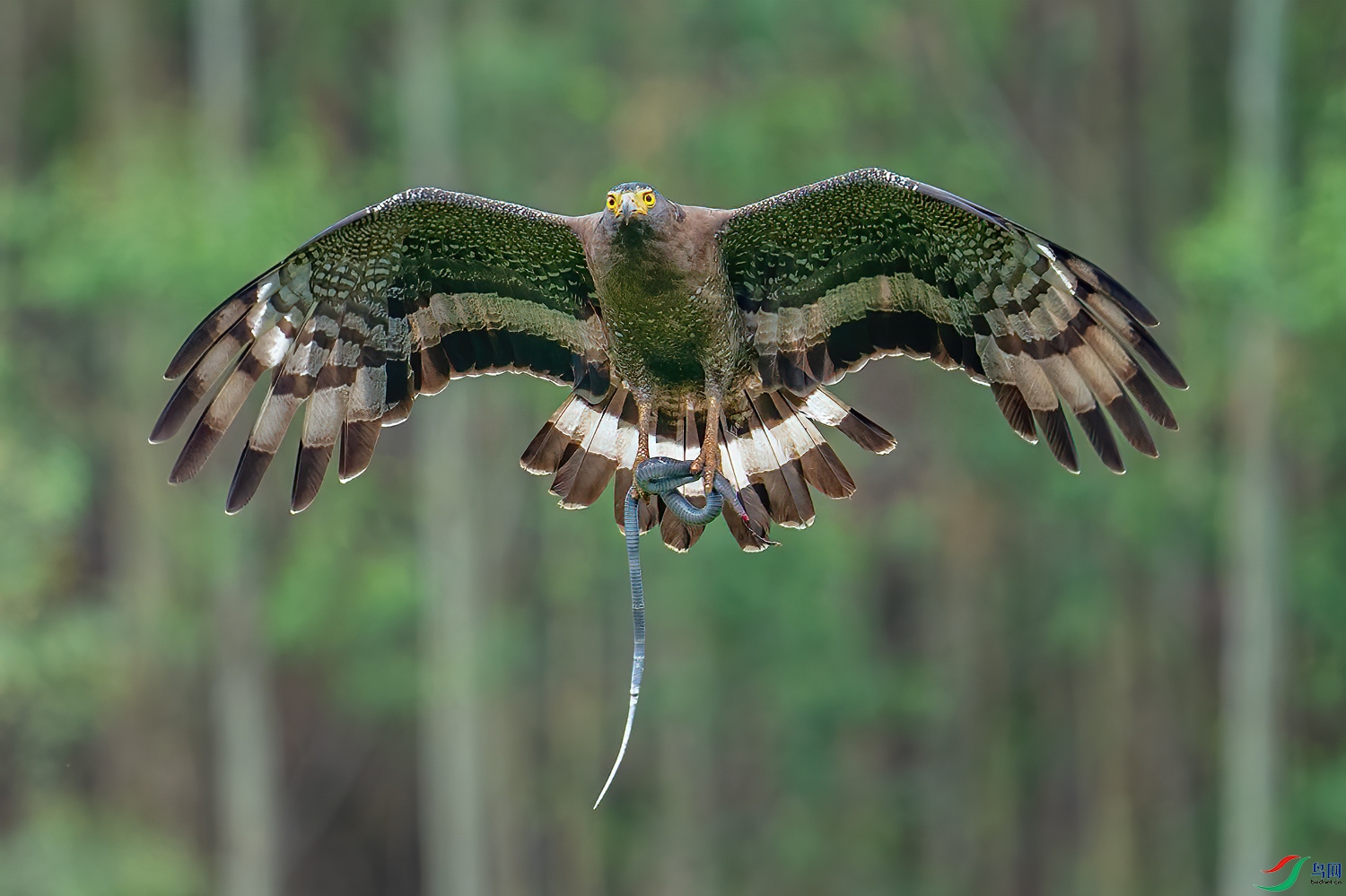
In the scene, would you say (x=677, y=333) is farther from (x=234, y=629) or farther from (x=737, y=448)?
(x=234, y=629)

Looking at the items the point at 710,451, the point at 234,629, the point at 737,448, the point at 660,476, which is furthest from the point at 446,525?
the point at 660,476

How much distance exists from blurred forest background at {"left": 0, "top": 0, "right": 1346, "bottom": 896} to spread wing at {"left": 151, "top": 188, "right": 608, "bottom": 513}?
8940 mm

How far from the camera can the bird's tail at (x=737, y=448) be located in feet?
25.2

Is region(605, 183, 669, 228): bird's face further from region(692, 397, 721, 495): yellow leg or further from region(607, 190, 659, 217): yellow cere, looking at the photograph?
region(692, 397, 721, 495): yellow leg

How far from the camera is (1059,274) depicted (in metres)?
7.25

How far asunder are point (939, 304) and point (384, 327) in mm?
2138

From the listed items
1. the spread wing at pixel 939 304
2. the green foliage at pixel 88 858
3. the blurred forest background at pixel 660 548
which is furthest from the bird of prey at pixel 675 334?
the green foliage at pixel 88 858

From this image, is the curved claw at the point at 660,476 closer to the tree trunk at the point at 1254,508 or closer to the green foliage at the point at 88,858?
the tree trunk at the point at 1254,508

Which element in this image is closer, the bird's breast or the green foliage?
the bird's breast

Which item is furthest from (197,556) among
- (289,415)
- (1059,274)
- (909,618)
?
(1059,274)

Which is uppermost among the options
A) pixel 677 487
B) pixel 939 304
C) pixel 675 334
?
pixel 939 304

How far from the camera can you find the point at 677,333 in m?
7.30

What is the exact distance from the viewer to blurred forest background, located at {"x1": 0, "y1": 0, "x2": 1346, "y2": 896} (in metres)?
18.2

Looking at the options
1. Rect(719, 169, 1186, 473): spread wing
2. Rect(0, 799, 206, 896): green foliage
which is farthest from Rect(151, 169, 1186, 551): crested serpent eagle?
Rect(0, 799, 206, 896): green foliage
